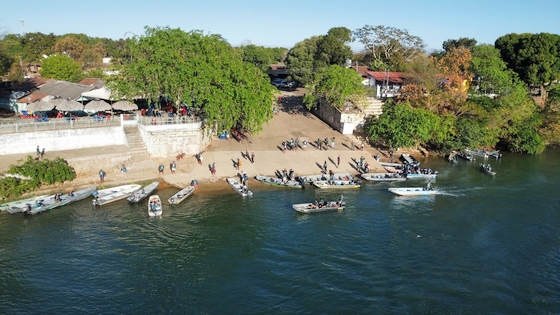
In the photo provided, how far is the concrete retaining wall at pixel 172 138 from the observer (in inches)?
1715

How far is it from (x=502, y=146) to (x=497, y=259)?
1452 inches

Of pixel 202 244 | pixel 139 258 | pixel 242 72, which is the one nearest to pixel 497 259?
pixel 202 244

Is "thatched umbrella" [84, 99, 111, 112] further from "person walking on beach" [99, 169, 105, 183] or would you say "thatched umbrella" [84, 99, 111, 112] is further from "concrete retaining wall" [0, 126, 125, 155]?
"person walking on beach" [99, 169, 105, 183]

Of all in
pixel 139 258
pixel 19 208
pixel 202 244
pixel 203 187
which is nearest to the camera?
pixel 139 258

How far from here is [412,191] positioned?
40.6m

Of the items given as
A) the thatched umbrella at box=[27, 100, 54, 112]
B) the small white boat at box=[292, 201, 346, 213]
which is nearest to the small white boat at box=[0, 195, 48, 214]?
the thatched umbrella at box=[27, 100, 54, 112]

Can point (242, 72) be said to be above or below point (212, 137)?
above

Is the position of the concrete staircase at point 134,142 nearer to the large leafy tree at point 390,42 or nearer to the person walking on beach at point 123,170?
the person walking on beach at point 123,170

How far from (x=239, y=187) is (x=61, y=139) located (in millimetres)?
19049

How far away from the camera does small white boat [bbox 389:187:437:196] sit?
40406 millimetres

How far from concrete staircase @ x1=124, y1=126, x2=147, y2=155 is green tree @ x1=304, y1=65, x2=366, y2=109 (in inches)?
1030

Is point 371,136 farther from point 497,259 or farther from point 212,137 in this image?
point 497,259

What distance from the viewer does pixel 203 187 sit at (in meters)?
40.7

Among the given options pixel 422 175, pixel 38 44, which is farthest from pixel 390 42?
pixel 38 44
